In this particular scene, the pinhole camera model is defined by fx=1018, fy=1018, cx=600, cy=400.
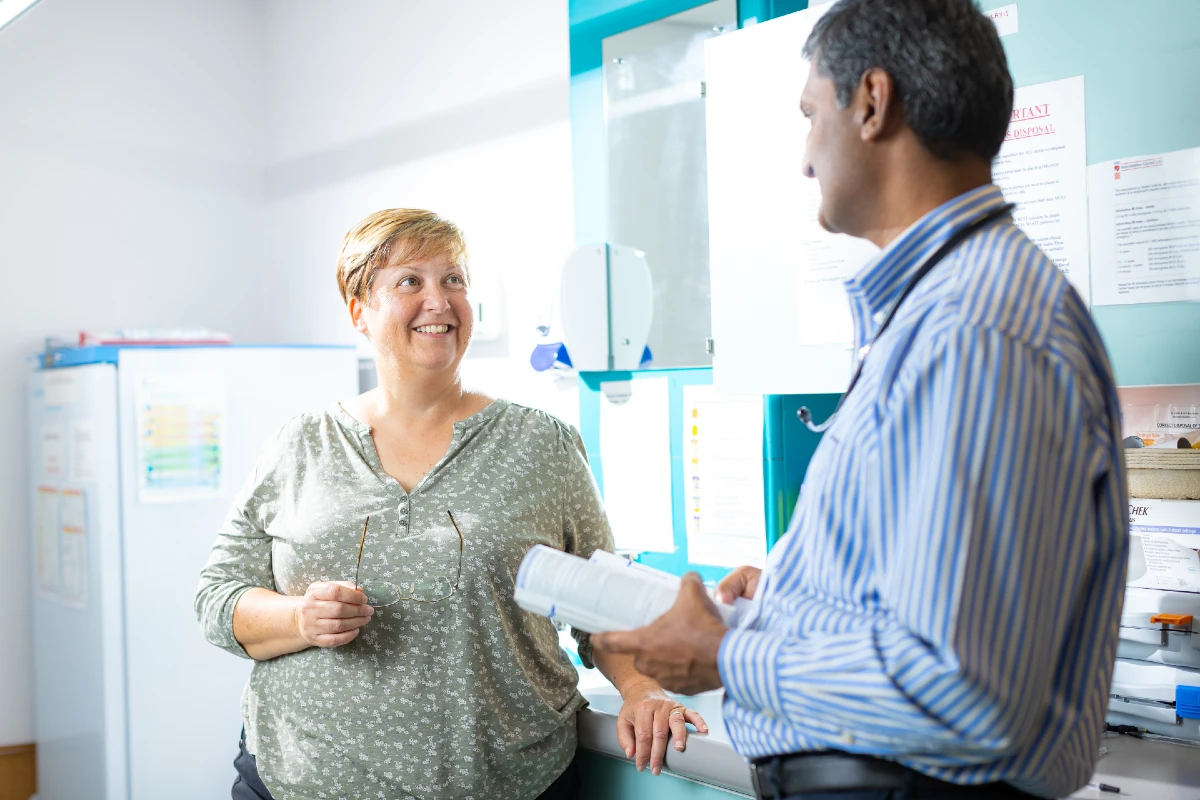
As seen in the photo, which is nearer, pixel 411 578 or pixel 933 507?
pixel 933 507

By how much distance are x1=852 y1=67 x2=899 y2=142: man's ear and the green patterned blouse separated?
83 cm

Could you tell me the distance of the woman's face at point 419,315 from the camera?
157 centimetres

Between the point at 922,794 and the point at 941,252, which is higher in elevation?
the point at 941,252

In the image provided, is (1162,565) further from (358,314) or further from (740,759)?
(358,314)

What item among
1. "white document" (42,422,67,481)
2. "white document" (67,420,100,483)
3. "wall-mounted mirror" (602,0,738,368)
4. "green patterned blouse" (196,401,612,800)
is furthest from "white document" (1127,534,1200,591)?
"white document" (42,422,67,481)

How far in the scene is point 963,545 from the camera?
0.70m

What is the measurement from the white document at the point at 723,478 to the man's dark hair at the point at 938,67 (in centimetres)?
116

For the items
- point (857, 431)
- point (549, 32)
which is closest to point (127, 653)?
point (549, 32)

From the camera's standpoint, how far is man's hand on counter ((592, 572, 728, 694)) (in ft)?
2.81

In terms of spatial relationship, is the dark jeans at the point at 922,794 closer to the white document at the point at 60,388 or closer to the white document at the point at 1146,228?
the white document at the point at 1146,228

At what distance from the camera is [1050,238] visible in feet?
4.62

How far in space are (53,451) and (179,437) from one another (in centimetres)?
47

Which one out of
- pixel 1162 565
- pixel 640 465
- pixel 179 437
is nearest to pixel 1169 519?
pixel 1162 565

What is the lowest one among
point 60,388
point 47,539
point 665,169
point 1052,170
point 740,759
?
point 740,759
